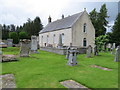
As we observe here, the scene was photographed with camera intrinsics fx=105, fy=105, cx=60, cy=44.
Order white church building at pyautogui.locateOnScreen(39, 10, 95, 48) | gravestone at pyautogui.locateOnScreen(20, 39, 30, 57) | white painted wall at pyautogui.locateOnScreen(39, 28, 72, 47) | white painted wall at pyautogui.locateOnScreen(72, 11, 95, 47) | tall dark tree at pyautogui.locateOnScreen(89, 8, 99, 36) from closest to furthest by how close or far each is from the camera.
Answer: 1. gravestone at pyautogui.locateOnScreen(20, 39, 30, 57)
2. white church building at pyautogui.locateOnScreen(39, 10, 95, 48)
3. white painted wall at pyautogui.locateOnScreen(72, 11, 95, 47)
4. white painted wall at pyautogui.locateOnScreen(39, 28, 72, 47)
5. tall dark tree at pyautogui.locateOnScreen(89, 8, 99, 36)

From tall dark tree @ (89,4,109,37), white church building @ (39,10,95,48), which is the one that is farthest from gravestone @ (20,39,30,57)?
Result: tall dark tree @ (89,4,109,37)

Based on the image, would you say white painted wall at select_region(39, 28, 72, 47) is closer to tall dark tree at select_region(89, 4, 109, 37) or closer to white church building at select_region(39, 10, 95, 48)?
white church building at select_region(39, 10, 95, 48)

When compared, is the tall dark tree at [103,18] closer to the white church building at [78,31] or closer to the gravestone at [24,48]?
the white church building at [78,31]

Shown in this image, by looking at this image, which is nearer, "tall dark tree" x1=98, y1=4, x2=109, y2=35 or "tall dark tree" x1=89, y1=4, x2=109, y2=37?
"tall dark tree" x1=89, y1=4, x2=109, y2=37

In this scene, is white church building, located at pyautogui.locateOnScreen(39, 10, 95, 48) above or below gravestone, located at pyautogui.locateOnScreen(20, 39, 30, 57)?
above

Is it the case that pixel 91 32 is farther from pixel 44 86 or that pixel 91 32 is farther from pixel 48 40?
pixel 44 86

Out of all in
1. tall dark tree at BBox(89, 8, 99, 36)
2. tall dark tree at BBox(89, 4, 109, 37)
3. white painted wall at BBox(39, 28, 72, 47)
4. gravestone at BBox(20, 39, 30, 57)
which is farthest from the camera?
tall dark tree at BBox(89, 8, 99, 36)

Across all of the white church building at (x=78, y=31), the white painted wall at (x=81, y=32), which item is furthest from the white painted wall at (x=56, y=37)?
the white painted wall at (x=81, y=32)

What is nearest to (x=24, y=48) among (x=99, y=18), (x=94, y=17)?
(x=94, y=17)

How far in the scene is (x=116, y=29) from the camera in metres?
39.3

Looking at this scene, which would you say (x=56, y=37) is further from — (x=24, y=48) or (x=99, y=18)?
(x=24, y=48)

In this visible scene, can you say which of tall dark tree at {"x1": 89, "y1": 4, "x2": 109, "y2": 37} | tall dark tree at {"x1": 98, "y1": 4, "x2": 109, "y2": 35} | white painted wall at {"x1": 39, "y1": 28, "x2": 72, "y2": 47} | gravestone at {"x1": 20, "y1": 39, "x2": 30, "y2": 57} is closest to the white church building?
white painted wall at {"x1": 39, "y1": 28, "x2": 72, "y2": 47}

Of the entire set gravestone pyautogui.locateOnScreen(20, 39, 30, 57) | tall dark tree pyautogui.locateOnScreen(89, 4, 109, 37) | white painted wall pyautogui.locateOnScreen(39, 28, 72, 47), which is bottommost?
gravestone pyautogui.locateOnScreen(20, 39, 30, 57)

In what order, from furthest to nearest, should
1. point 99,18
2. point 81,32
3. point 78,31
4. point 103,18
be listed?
point 103,18 → point 99,18 → point 81,32 → point 78,31
